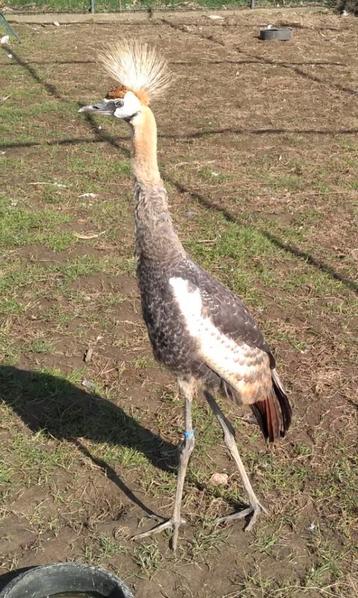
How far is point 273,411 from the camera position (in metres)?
3.85

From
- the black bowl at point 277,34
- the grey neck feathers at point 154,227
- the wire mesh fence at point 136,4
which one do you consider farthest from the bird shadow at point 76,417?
the wire mesh fence at point 136,4

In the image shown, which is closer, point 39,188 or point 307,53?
point 39,188

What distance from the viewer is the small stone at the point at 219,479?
13.4ft

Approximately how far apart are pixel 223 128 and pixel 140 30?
751cm

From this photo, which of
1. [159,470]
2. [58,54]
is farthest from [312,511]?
[58,54]

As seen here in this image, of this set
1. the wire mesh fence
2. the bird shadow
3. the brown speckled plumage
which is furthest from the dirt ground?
the wire mesh fence

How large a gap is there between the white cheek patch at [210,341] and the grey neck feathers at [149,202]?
18cm

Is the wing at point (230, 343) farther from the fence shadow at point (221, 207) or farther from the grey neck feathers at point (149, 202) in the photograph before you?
the fence shadow at point (221, 207)

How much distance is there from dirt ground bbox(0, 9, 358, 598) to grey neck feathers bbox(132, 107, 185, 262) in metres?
1.37

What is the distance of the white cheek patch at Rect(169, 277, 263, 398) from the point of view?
347cm

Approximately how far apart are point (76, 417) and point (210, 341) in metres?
1.44

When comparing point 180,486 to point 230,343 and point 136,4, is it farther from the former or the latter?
point 136,4

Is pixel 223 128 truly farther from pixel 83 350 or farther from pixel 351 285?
pixel 83 350

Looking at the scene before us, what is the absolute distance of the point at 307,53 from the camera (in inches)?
553
